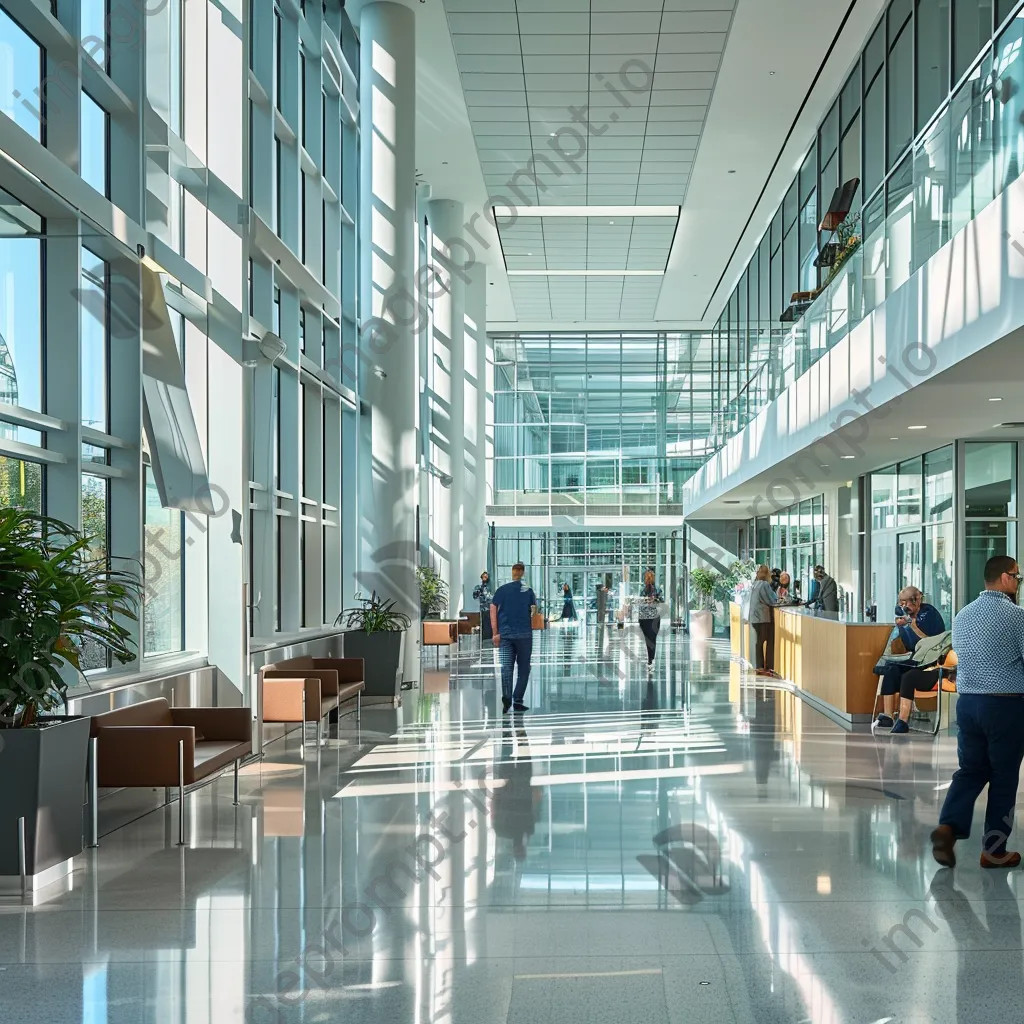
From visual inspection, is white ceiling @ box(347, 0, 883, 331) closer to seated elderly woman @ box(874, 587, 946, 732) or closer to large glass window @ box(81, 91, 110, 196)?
large glass window @ box(81, 91, 110, 196)

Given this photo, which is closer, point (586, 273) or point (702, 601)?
point (586, 273)

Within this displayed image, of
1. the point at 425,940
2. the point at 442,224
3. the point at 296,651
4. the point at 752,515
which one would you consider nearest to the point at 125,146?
the point at 296,651

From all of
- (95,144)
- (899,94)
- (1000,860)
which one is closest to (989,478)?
(899,94)

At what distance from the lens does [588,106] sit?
16.5 m

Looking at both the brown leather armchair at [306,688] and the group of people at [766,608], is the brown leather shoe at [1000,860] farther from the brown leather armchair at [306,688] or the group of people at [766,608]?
the group of people at [766,608]

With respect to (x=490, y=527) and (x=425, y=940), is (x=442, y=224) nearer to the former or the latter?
(x=490, y=527)

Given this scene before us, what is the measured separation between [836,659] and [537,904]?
24.9 feet

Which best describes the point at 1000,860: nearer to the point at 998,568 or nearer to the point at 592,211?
the point at 998,568

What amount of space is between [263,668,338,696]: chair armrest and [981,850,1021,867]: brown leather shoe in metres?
6.40

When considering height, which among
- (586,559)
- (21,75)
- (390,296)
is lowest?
(586,559)

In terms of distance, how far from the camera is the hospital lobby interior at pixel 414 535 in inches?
180

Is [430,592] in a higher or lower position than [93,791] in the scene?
higher

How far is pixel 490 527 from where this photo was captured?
35.0 metres

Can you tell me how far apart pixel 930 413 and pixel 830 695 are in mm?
3118
